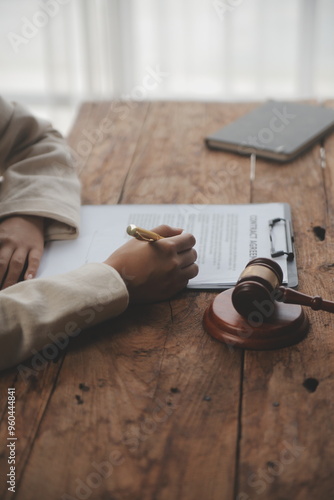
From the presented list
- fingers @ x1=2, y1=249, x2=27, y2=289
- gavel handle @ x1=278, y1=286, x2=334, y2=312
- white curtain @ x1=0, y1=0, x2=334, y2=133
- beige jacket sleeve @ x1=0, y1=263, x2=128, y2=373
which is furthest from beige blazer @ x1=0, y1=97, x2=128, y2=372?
white curtain @ x1=0, y1=0, x2=334, y2=133

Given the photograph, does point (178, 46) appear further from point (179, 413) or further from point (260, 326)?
point (179, 413)

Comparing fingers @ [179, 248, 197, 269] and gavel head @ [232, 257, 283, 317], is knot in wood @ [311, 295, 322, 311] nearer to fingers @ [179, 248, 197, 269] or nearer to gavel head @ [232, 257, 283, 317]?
gavel head @ [232, 257, 283, 317]

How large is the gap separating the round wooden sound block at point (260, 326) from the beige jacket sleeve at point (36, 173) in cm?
39

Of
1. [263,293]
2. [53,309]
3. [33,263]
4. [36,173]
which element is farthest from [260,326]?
[36,173]

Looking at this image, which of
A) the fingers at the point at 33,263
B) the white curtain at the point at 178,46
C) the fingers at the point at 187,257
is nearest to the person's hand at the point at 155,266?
the fingers at the point at 187,257

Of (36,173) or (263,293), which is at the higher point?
(263,293)

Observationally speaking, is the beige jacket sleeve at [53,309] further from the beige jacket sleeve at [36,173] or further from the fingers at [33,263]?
the beige jacket sleeve at [36,173]

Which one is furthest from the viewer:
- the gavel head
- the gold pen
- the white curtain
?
the white curtain

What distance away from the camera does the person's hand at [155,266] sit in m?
1.00

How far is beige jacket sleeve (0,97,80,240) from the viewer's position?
121 cm

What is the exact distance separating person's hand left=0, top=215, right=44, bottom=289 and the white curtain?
2.19 metres

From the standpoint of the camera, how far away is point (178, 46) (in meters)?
3.23

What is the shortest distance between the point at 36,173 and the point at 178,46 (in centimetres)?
209

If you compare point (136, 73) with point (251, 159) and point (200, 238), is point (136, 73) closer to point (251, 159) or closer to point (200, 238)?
point (251, 159)
